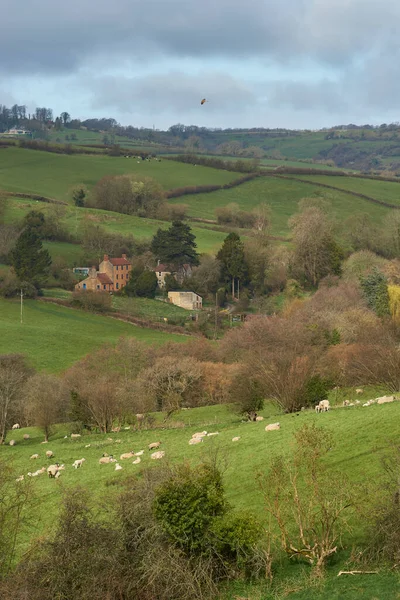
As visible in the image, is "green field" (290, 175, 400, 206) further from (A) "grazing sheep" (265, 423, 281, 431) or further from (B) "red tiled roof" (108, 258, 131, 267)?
(A) "grazing sheep" (265, 423, 281, 431)

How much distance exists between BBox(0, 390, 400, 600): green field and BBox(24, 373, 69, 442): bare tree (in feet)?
9.13

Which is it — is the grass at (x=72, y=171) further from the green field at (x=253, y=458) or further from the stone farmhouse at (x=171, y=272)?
the green field at (x=253, y=458)

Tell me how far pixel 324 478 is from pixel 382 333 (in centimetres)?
3388

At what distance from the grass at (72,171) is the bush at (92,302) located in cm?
A: 5580

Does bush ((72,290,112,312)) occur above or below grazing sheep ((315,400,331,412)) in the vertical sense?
below

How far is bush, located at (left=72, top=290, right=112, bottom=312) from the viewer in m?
99.2

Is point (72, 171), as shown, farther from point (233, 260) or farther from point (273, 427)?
point (273, 427)

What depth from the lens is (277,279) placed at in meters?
111

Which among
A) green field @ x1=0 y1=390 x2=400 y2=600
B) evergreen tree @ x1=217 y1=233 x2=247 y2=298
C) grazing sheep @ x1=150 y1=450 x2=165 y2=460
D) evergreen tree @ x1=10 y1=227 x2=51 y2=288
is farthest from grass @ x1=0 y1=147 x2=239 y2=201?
grazing sheep @ x1=150 y1=450 x2=165 y2=460

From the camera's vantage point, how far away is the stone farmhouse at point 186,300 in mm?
109062

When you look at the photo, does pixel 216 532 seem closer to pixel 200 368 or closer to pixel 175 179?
pixel 200 368

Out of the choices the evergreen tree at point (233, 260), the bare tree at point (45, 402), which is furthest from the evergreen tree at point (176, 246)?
the bare tree at point (45, 402)

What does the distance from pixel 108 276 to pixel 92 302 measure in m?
14.0

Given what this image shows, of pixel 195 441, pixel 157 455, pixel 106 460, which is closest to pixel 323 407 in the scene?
pixel 195 441
